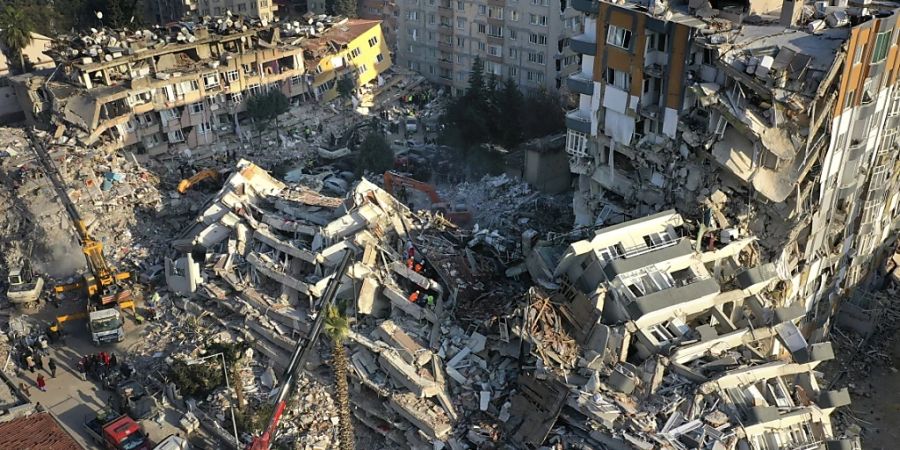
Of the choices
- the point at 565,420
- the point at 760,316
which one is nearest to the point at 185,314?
the point at 565,420

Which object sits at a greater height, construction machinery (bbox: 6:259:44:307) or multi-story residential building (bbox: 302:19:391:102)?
multi-story residential building (bbox: 302:19:391:102)

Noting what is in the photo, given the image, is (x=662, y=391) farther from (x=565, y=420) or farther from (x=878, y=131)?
(x=878, y=131)

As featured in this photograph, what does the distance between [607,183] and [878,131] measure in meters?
10.6

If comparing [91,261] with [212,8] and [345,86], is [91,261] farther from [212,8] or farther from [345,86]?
[212,8]

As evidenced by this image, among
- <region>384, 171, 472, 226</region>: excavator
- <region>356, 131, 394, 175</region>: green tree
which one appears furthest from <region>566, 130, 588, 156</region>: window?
<region>356, 131, 394, 175</region>: green tree

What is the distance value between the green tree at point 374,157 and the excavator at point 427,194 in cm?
377

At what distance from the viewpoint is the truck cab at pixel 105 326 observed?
3192 centimetres

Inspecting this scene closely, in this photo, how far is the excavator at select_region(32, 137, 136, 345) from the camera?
105 feet

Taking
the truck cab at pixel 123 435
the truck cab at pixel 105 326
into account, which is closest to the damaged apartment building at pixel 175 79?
the truck cab at pixel 105 326

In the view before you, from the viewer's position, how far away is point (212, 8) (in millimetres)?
70375

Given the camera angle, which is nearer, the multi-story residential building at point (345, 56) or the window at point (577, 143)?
the window at point (577, 143)

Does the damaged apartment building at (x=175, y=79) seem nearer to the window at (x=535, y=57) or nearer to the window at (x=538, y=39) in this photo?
the window at (x=535, y=57)

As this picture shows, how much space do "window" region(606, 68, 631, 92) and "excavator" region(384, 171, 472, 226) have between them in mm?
10761

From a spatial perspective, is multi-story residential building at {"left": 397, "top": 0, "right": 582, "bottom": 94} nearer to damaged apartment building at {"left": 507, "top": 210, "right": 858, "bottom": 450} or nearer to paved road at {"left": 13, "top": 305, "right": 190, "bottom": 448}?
damaged apartment building at {"left": 507, "top": 210, "right": 858, "bottom": 450}
